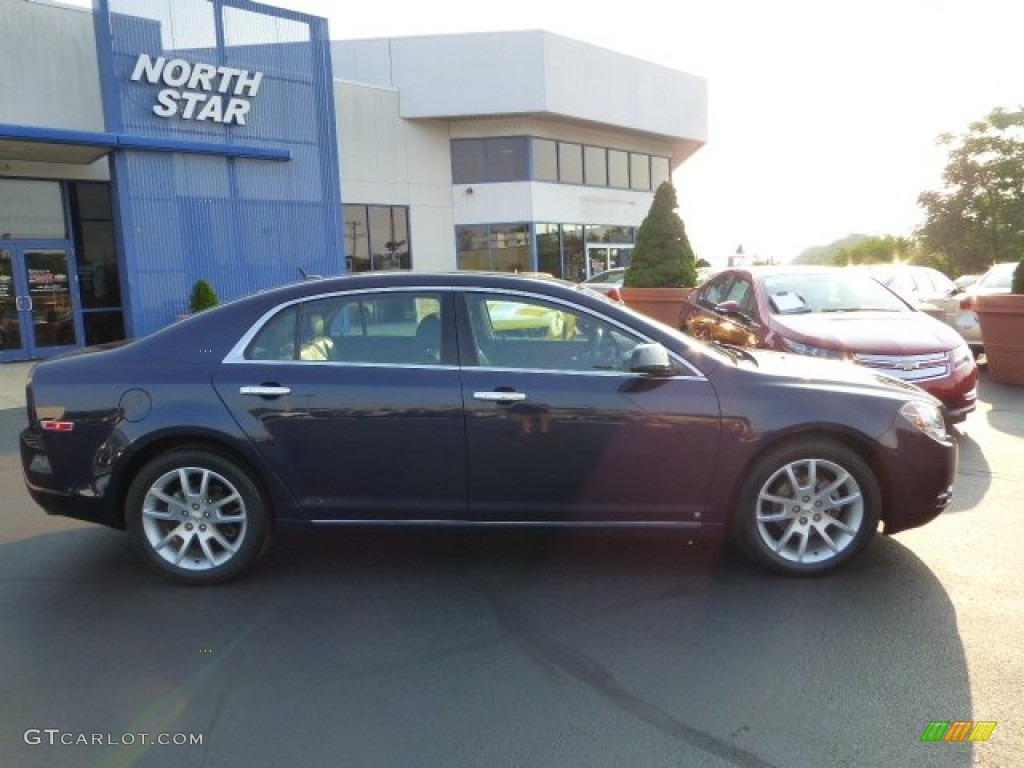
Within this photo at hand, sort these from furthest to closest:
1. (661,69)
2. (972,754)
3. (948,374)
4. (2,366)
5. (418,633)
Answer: (661,69), (2,366), (948,374), (418,633), (972,754)

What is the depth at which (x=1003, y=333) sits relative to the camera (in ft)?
32.2

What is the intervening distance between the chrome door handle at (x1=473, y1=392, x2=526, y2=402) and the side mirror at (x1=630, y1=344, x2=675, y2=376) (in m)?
0.57

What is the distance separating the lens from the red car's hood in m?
6.61

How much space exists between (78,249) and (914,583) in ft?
53.6

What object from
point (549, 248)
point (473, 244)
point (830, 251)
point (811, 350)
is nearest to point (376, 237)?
point (473, 244)

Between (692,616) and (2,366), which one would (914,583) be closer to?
(692,616)

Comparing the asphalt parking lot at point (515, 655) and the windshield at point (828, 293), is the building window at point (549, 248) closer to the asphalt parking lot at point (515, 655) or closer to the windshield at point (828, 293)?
the windshield at point (828, 293)

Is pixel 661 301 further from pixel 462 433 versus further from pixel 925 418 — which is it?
pixel 462 433

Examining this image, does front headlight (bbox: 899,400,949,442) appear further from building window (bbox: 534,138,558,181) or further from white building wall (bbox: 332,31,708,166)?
building window (bbox: 534,138,558,181)

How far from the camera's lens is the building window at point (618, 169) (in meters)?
30.2

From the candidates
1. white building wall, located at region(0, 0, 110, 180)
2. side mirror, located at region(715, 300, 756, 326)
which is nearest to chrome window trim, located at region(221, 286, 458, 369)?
side mirror, located at region(715, 300, 756, 326)

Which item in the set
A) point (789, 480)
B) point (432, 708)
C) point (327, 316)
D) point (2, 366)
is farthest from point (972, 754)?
point (2, 366)

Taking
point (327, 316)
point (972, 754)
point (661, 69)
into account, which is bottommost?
point (972, 754)

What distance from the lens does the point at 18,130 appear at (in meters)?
12.4
